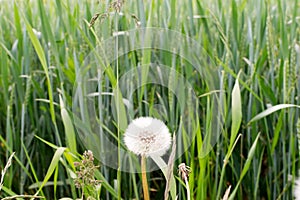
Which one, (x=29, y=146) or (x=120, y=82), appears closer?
(x=120, y=82)

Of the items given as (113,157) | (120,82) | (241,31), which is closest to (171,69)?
(120,82)

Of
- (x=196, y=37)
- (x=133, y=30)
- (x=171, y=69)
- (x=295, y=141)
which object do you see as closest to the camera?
(x=171, y=69)

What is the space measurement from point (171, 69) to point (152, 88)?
0.18 meters

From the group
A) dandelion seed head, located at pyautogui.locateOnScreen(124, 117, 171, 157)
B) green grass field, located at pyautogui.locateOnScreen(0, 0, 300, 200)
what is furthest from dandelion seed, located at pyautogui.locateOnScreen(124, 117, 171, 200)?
green grass field, located at pyautogui.locateOnScreen(0, 0, 300, 200)

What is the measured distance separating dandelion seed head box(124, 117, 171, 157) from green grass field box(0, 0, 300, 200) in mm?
111

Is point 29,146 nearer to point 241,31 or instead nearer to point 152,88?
point 152,88

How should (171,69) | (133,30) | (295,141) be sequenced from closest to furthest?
(171,69)
(133,30)
(295,141)

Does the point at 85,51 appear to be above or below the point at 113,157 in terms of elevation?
above

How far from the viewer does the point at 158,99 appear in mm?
1416

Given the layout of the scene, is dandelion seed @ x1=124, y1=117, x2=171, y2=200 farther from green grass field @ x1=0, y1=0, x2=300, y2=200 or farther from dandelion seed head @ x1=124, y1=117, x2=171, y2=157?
green grass field @ x1=0, y1=0, x2=300, y2=200

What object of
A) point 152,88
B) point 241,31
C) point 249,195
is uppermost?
point 241,31

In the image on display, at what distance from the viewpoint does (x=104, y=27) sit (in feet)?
4.05

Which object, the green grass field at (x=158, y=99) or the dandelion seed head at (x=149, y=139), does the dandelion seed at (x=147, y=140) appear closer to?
the dandelion seed head at (x=149, y=139)

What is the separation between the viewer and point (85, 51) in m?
1.50
